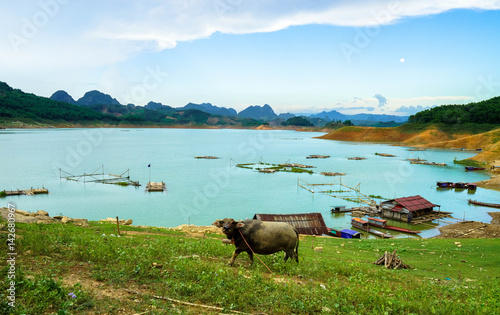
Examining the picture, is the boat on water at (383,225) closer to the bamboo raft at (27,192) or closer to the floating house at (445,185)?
the floating house at (445,185)

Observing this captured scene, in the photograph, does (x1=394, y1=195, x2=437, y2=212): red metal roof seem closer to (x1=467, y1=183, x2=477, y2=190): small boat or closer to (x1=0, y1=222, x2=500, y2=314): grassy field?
(x1=467, y1=183, x2=477, y2=190): small boat

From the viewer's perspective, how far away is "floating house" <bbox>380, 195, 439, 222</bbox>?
4243 centimetres

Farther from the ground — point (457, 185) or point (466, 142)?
point (466, 142)

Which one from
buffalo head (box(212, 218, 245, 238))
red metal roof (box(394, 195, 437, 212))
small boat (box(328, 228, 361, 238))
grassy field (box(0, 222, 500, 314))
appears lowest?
small boat (box(328, 228, 361, 238))

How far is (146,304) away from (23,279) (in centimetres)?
375

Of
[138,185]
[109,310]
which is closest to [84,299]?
[109,310]

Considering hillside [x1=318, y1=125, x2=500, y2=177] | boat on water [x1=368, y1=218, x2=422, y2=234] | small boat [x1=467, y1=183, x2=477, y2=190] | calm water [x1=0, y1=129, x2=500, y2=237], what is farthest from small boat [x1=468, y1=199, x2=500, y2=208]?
hillside [x1=318, y1=125, x2=500, y2=177]

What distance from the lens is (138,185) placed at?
6347 cm

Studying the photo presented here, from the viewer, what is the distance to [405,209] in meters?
42.4

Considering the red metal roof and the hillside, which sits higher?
the hillside

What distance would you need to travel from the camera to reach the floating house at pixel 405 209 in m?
42.4

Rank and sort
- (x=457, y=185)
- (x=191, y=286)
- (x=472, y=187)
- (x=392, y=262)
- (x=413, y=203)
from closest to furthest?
(x=191, y=286) → (x=392, y=262) → (x=413, y=203) → (x=472, y=187) → (x=457, y=185)

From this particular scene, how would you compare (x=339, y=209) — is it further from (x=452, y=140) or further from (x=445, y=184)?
(x=452, y=140)

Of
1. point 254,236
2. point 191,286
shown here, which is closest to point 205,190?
point 254,236
